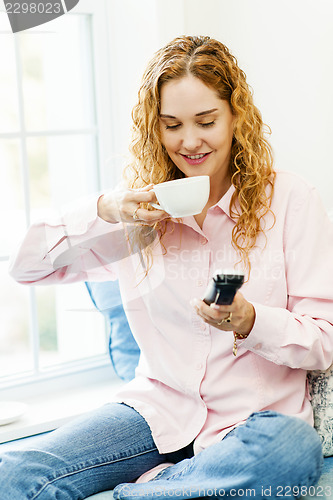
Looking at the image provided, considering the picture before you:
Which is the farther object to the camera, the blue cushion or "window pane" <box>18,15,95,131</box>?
"window pane" <box>18,15,95,131</box>

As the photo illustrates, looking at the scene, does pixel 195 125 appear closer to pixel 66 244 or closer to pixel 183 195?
pixel 183 195

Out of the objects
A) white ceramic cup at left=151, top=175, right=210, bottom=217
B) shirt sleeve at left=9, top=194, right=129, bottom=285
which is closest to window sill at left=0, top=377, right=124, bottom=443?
shirt sleeve at left=9, top=194, right=129, bottom=285

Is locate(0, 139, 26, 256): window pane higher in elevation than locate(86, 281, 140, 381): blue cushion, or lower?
higher

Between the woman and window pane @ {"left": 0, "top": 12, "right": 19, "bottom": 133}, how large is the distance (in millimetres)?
625

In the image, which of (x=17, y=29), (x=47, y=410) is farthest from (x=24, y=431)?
(x=17, y=29)

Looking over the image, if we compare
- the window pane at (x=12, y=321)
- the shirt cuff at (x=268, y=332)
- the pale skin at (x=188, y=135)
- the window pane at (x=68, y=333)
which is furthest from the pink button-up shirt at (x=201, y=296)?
the window pane at (x=68, y=333)

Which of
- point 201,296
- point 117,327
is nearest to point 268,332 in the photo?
→ point 201,296

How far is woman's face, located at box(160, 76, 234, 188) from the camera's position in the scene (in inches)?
62.6

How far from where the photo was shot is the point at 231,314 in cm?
144

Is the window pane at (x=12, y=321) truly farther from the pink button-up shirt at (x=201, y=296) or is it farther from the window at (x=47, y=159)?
the pink button-up shirt at (x=201, y=296)

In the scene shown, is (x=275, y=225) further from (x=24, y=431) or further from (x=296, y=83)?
(x=24, y=431)

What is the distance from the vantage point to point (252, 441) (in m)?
1.44

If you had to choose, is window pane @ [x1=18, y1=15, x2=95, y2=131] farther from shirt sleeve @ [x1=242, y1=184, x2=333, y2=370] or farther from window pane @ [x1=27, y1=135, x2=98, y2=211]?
shirt sleeve @ [x1=242, y1=184, x2=333, y2=370]

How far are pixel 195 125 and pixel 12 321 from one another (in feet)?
4.28
